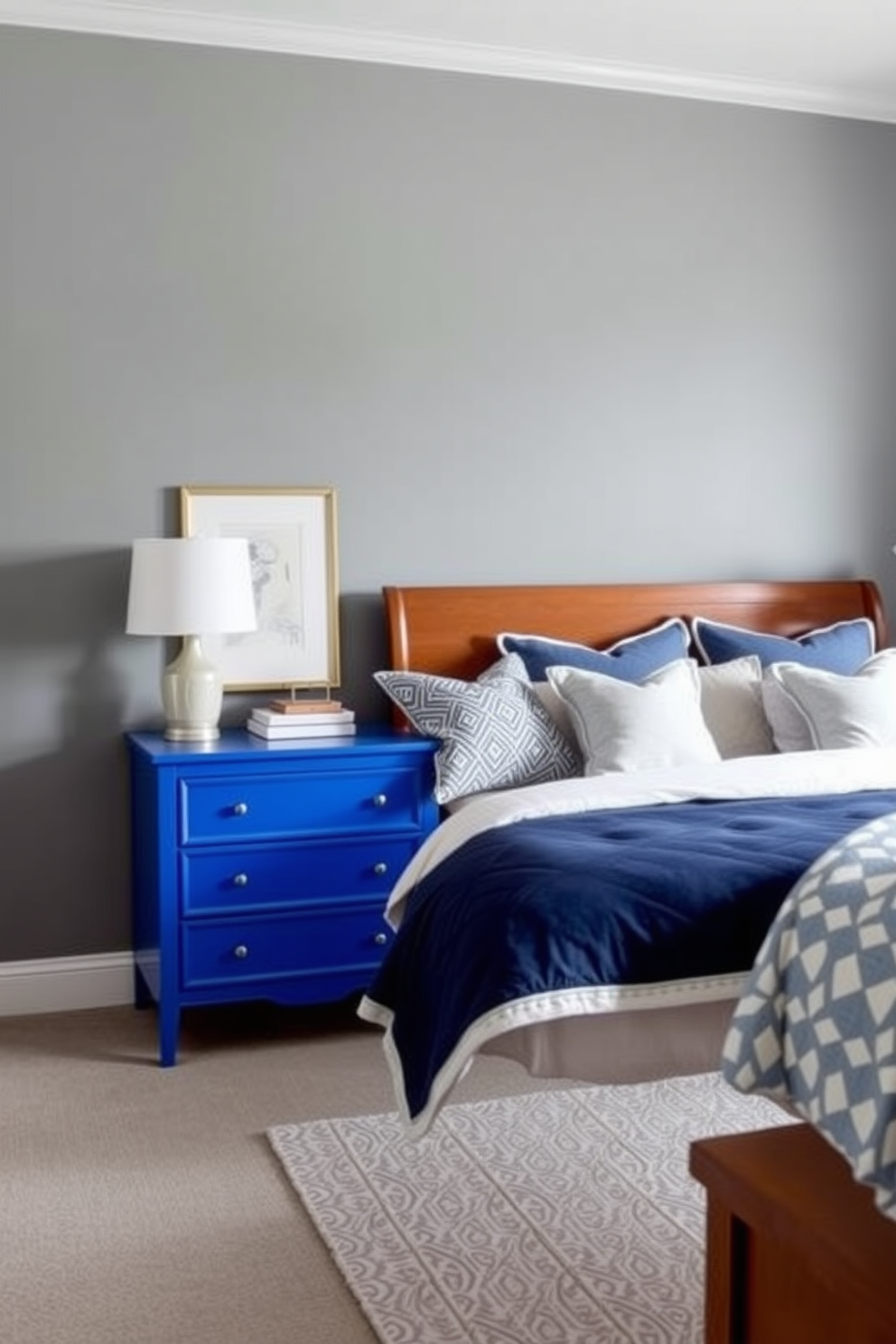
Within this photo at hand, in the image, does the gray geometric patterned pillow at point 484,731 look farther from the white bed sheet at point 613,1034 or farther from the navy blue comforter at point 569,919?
the white bed sheet at point 613,1034

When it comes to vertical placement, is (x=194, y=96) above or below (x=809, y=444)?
above

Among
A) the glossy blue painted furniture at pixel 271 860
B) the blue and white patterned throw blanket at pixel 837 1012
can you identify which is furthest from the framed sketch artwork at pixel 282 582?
the blue and white patterned throw blanket at pixel 837 1012

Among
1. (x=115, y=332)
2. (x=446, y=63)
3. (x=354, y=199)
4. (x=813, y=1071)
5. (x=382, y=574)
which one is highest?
(x=446, y=63)

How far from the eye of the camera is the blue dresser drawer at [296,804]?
11.8 feet

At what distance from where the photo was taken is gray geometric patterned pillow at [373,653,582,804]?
12.2 ft

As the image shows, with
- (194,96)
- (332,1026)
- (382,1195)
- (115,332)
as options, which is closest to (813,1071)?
(382,1195)

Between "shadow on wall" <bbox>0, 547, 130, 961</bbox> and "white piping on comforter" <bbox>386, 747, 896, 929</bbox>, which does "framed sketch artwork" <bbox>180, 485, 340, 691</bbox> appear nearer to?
"shadow on wall" <bbox>0, 547, 130, 961</bbox>

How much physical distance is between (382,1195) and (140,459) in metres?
2.07

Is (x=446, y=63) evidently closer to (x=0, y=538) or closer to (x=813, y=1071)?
(x=0, y=538)

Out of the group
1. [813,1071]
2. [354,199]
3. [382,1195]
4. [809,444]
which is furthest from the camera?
[809,444]

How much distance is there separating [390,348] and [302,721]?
1118 millimetres

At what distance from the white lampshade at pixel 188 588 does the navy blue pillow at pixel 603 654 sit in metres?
0.80

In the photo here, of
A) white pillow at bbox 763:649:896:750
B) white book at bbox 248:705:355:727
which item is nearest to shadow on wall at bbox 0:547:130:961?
white book at bbox 248:705:355:727

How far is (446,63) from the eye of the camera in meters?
4.17
